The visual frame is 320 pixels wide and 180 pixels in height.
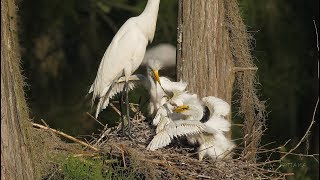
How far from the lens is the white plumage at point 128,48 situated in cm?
557

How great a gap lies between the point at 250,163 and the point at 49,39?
6.37 meters

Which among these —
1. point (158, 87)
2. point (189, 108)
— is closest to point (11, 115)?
point (189, 108)

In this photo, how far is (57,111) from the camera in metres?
10.7

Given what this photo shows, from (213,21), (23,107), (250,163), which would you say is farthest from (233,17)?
(23,107)

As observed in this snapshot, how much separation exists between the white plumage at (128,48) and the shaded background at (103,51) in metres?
3.35

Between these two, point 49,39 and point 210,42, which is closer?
point 210,42

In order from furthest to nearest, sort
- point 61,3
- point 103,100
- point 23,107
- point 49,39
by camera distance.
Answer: point 49,39 < point 61,3 < point 103,100 < point 23,107

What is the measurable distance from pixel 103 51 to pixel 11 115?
5.14 meters

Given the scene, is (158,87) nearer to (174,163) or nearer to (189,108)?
(189,108)

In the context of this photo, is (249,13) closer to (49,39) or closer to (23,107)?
(49,39)

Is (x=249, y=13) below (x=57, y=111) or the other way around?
the other way around

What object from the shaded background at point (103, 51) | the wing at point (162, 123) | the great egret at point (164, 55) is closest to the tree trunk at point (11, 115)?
the wing at point (162, 123)

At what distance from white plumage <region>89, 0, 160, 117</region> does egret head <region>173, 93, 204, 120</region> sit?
18.5 inches

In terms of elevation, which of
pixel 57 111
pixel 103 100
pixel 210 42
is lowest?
pixel 57 111
